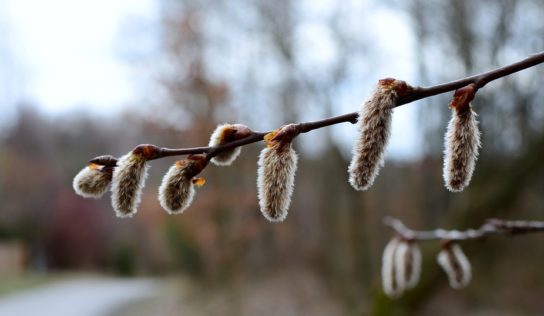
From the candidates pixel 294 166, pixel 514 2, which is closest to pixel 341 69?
pixel 514 2

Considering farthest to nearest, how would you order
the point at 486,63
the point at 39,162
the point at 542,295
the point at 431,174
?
the point at 39,162, the point at 431,174, the point at 542,295, the point at 486,63

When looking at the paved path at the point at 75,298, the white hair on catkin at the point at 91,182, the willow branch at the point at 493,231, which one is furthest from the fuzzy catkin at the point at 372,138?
the paved path at the point at 75,298

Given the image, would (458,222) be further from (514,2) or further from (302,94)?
(302,94)

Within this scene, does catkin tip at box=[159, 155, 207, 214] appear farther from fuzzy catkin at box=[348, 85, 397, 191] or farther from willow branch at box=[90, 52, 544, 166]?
fuzzy catkin at box=[348, 85, 397, 191]

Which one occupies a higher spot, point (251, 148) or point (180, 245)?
point (251, 148)

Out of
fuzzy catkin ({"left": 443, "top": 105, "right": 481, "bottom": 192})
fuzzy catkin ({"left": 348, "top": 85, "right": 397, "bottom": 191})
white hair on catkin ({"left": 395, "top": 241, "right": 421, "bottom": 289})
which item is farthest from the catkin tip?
white hair on catkin ({"left": 395, "top": 241, "right": 421, "bottom": 289})

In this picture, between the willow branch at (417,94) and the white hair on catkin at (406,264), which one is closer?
the willow branch at (417,94)

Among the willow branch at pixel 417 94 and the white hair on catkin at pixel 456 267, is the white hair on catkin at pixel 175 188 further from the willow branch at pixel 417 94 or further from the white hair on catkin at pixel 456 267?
the white hair on catkin at pixel 456 267
